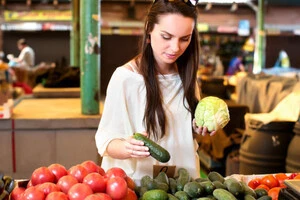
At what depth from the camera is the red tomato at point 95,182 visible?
6.31 feet

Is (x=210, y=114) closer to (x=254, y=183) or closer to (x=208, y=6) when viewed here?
(x=254, y=183)

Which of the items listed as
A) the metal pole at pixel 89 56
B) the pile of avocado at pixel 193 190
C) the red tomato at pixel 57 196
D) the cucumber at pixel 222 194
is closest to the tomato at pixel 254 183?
the pile of avocado at pixel 193 190

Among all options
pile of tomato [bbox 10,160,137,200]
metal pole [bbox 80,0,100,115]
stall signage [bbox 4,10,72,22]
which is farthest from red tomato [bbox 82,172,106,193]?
stall signage [bbox 4,10,72,22]

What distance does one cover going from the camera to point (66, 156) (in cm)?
432

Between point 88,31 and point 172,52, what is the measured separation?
2169 mm

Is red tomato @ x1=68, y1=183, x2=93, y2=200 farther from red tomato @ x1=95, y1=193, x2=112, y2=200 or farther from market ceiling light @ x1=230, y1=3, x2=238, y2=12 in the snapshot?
market ceiling light @ x1=230, y1=3, x2=238, y2=12

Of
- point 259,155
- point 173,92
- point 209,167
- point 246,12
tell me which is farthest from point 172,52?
point 246,12

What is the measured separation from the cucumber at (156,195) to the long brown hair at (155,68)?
581 millimetres

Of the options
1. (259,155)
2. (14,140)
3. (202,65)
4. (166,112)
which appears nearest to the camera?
(166,112)

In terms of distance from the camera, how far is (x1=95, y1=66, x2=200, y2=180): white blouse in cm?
251

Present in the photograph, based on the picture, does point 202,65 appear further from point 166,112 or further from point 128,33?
point 166,112

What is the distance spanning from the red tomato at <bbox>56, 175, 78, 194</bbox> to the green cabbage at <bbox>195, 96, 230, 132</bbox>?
82 centimetres

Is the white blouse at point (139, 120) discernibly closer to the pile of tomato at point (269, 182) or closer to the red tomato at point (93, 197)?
the pile of tomato at point (269, 182)

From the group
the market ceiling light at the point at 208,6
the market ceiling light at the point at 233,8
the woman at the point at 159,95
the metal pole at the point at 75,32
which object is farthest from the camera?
the market ceiling light at the point at 233,8
